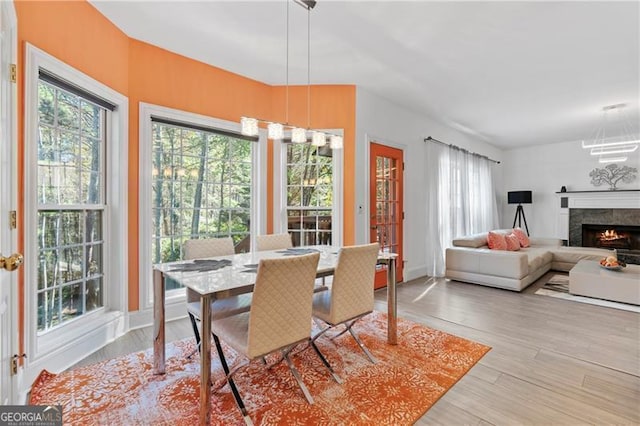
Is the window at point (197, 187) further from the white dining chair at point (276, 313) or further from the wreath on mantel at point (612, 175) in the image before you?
the wreath on mantel at point (612, 175)

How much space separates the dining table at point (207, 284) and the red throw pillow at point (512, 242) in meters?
3.75

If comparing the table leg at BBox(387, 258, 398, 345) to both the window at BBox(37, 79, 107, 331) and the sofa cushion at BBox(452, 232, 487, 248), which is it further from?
the sofa cushion at BBox(452, 232, 487, 248)

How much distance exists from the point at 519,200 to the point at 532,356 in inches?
229

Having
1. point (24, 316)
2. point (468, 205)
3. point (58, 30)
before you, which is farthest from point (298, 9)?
point (468, 205)

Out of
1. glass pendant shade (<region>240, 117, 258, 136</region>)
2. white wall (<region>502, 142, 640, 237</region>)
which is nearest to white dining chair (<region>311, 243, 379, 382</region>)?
glass pendant shade (<region>240, 117, 258, 136</region>)

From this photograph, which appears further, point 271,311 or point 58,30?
point 58,30

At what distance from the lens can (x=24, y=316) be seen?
77.9 inches

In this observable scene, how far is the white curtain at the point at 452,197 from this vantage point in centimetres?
517

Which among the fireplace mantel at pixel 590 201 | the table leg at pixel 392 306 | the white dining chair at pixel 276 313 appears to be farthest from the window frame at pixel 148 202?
the fireplace mantel at pixel 590 201

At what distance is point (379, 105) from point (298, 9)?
2147mm

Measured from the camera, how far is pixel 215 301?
7.41 ft

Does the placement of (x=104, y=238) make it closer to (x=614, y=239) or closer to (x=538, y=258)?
(x=538, y=258)

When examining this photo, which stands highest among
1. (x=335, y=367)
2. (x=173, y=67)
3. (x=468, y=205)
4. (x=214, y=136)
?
(x=173, y=67)

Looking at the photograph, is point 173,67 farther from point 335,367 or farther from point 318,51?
point 335,367
